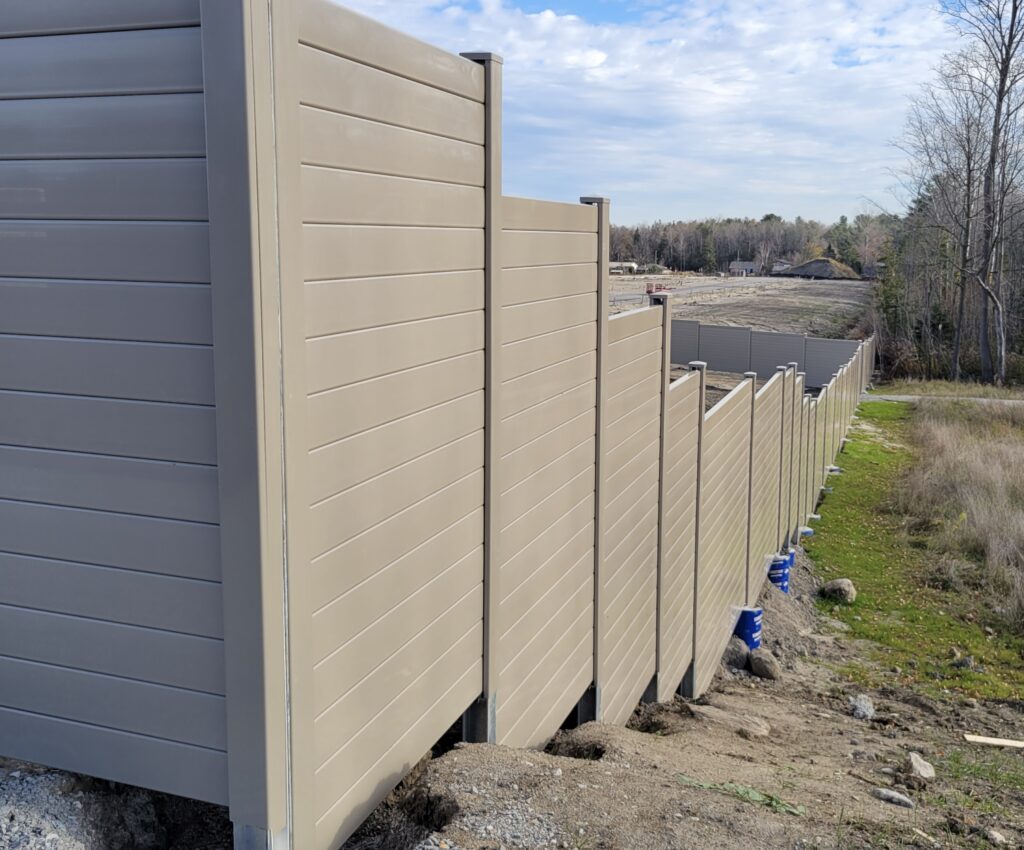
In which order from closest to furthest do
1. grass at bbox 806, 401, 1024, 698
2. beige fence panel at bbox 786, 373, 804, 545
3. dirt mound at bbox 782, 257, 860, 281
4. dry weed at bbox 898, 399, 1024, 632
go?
grass at bbox 806, 401, 1024, 698
dry weed at bbox 898, 399, 1024, 632
beige fence panel at bbox 786, 373, 804, 545
dirt mound at bbox 782, 257, 860, 281

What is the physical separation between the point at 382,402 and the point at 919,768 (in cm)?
599

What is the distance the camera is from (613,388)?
612 centimetres

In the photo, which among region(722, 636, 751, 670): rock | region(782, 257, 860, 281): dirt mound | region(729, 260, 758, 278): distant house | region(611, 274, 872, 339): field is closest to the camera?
region(722, 636, 751, 670): rock

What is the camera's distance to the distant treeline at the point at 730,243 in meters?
97.1

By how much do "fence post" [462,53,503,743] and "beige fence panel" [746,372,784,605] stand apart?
7.38 meters

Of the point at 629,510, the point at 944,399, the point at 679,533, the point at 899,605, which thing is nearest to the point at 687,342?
the point at 944,399

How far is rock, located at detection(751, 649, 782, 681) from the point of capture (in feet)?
34.7

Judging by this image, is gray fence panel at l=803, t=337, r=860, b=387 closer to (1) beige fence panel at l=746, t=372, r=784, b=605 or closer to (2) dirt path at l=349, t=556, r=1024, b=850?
(1) beige fence panel at l=746, t=372, r=784, b=605

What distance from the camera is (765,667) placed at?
10.6 meters

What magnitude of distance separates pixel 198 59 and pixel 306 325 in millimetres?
731

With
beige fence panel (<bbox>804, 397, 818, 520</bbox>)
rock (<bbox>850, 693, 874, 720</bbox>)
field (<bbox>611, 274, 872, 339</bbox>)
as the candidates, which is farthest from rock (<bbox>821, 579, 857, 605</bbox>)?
field (<bbox>611, 274, 872, 339</bbox>)

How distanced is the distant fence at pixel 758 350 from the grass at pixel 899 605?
1119 cm

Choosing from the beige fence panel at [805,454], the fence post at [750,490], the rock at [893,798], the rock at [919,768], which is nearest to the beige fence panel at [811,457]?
the beige fence panel at [805,454]

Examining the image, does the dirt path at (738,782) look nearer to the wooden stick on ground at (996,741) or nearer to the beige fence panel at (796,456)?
the wooden stick on ground at (996,741)
